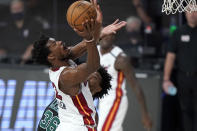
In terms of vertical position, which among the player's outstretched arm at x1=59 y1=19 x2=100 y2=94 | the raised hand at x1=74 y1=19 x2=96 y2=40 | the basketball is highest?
the basketball

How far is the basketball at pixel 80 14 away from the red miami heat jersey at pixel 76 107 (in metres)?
0.60

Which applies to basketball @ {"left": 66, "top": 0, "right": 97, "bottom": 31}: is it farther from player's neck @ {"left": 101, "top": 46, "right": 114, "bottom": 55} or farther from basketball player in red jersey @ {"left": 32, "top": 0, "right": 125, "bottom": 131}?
player's neck @ {"left": 101, "top": 46, "right": 114, "bottom": 55}

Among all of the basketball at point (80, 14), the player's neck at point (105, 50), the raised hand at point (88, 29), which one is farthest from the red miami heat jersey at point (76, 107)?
the player's neck at point (105, 50)

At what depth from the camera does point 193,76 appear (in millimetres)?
8328

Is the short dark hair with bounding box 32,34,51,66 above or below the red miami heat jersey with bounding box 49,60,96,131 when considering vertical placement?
above

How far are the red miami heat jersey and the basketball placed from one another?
596 mm

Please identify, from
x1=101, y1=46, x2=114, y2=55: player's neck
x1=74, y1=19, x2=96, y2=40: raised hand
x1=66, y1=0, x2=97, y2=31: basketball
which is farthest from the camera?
x1=101, y1=46, x2=114, y2=55: player's neck

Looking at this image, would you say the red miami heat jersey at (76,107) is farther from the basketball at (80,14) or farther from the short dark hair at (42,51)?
Result: the basketball at (80,14)

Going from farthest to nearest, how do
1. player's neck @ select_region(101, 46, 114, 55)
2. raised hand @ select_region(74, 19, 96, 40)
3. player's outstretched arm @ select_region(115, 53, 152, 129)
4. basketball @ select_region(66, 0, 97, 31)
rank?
1. player's neck @ select_region(101, 46, 114, 55)
2. player's outstretched arm @ select_region(115, 53, 152, 129)
3. basketball @ select_region(66, 0, 97, 31)
4. raised hand @ select_region(74, 19, 96, 40)

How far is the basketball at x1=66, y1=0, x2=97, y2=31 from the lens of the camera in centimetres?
503

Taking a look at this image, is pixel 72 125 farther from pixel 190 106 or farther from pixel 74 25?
pixel 190 106

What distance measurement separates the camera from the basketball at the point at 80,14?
503cm

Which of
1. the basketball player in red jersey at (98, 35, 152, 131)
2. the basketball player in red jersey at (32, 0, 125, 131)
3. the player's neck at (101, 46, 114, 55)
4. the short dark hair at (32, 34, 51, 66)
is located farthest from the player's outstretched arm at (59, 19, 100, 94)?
the player's neck at (101, 46, 114, 55)

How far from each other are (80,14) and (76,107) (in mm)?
1065
